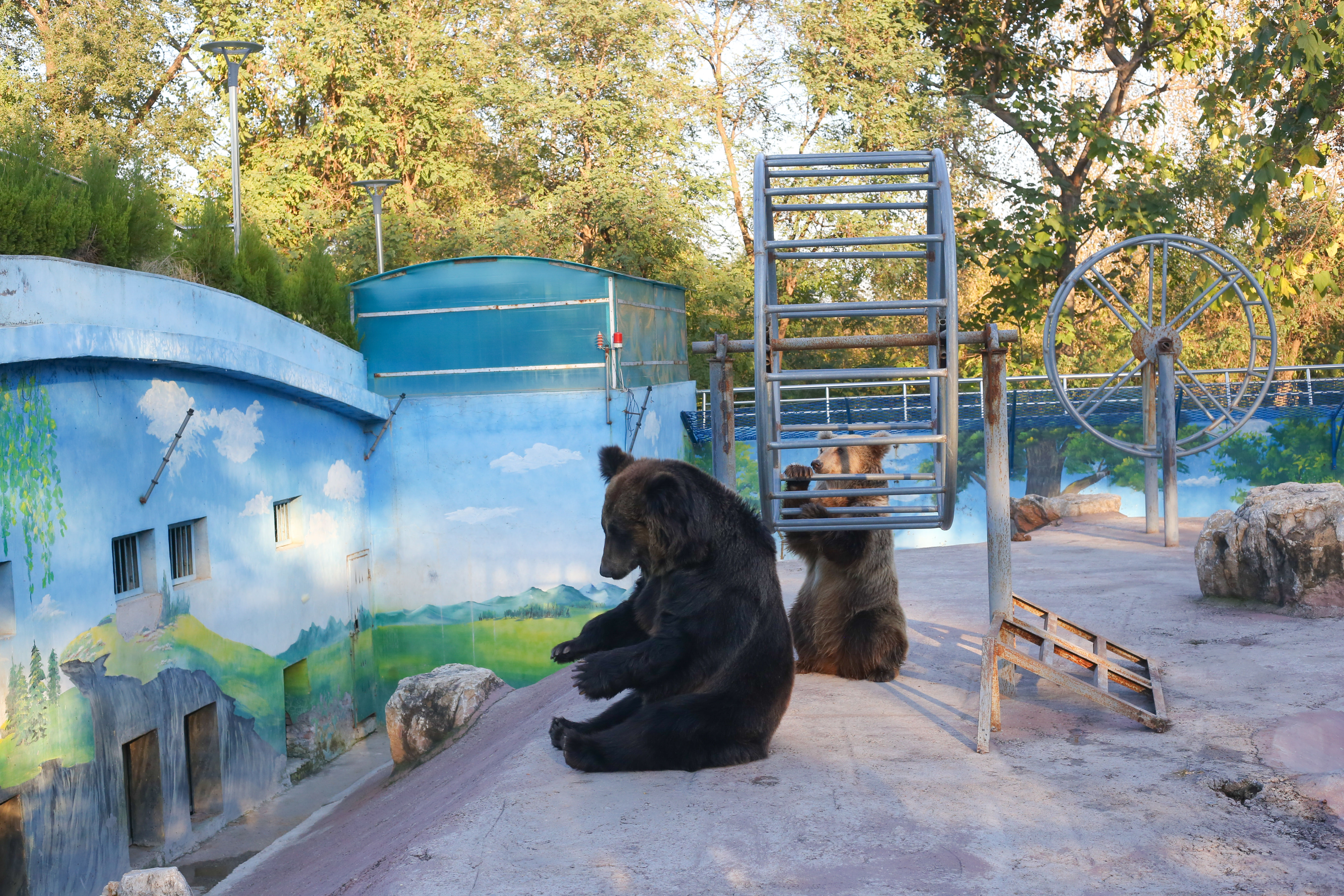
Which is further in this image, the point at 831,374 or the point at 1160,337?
the point at 1160,337

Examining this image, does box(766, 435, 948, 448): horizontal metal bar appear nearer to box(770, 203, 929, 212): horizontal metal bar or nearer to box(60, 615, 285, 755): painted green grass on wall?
box(770, 203, 929, 212): horizontal metal bar

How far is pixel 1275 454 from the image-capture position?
1770 centimetres

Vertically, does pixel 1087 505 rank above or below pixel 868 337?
below

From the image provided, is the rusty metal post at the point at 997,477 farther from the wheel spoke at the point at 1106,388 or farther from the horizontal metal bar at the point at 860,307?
the wheel spoke at the point at 1106,388

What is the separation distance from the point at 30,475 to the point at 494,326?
722 cm

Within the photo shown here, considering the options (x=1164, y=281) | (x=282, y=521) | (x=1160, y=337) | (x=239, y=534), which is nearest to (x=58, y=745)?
(x=239, y=534)

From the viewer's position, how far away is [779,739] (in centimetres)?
521

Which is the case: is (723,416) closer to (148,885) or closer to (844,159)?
(844,159)

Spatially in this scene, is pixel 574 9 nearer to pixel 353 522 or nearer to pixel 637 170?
pixel 637 170

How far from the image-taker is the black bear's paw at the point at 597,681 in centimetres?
445

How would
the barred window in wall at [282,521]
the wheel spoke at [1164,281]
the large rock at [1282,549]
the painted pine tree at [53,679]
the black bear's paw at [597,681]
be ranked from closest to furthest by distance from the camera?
the black bear's paw at [597,681] → the large rock at [1282,549] → the painted pine tree at [53,679] → the wheel spoke at [1164,281] → the barred window in wall at [282,521]

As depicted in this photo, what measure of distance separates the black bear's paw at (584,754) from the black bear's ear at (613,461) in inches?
46.0

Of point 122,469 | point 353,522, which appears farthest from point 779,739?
point 353,522

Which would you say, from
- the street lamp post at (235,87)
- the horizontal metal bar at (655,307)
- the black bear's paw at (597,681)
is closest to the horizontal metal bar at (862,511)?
the black bear's paw at (597,681)
